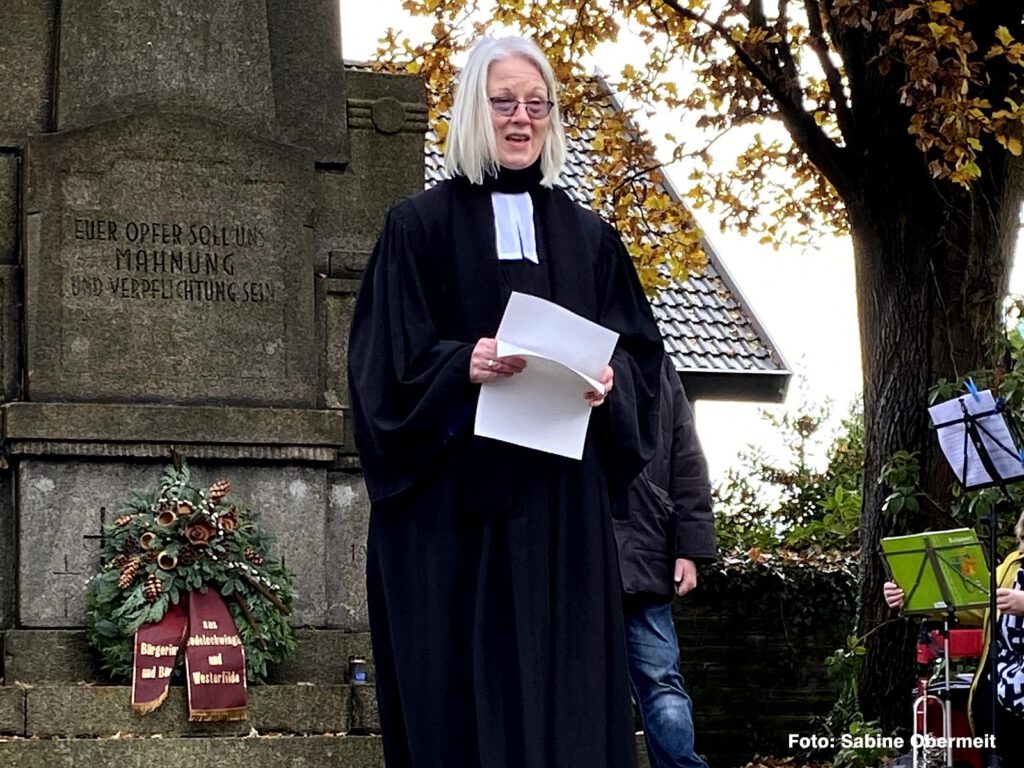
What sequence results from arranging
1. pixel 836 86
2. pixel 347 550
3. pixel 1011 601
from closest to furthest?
pixel 347 550 → pixel 1011 601 → pixel 836 86

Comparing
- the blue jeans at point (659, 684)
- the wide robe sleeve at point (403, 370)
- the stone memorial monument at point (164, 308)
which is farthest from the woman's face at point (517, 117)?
the stone memorial monument at point (164, 308)

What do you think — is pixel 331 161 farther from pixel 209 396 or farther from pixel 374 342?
pixel 374 342

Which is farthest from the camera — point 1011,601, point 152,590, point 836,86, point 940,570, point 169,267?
→ point 836,86

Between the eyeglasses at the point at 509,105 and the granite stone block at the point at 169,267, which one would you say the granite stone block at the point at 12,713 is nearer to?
the granite stone block at the point at 169,267

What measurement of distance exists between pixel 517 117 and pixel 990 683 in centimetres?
486

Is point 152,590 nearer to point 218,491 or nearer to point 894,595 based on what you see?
point 218,491

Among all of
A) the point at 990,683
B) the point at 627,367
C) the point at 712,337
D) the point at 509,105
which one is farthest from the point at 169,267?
the point at 712,337

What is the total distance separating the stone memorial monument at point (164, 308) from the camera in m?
8.19

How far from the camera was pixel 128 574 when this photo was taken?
7957 mm

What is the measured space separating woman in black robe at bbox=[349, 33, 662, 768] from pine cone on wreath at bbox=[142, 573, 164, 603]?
2.27 meters

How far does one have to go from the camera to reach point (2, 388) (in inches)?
329

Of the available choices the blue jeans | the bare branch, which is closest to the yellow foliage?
the bare branch

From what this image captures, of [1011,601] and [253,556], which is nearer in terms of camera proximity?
[253,556]

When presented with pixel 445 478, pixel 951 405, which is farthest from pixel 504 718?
pixel 951 405
